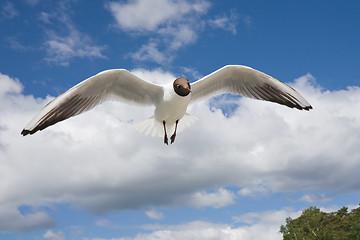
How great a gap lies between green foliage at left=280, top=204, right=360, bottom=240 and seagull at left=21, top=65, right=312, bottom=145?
3201 cm

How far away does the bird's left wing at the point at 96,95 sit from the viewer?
8172 millimetres

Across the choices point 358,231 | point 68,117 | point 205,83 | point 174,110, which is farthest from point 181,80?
point 358,231

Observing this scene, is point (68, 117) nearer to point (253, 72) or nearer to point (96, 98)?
point (96, 98)

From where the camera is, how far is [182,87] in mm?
8531

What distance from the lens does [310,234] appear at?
4094 centimetres

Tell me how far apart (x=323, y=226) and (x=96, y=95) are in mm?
38731

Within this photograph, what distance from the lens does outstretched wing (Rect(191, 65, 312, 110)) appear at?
955 cm

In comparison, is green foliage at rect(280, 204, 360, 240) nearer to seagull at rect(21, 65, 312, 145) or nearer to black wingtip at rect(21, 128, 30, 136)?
seagull at rect(21, 65, 312, 145)

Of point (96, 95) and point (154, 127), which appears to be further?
point (154, 127)

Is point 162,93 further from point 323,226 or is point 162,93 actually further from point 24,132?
point 323,226

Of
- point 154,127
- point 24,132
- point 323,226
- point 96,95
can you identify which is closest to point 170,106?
point 96,95

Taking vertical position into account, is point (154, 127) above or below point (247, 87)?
below

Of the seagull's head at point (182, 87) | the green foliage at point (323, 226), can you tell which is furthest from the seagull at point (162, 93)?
the green foliage at point (323, 226)

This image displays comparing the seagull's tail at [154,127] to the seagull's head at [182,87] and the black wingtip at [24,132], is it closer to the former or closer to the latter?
the seagull's head at [182,87]
